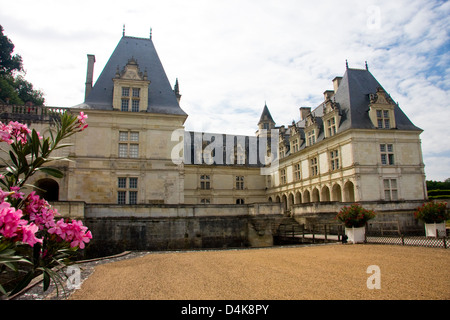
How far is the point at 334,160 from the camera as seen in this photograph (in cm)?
2695

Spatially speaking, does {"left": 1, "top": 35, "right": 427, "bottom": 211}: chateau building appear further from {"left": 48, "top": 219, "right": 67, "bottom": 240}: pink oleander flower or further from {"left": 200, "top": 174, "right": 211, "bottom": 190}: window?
{"left": 48, "top": 219, "right": 67, "bottom": 240}: pink oleander flower

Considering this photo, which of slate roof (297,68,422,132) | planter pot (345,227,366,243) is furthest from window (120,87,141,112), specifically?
slate roof (297,68,422,132)

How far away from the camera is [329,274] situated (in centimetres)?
763

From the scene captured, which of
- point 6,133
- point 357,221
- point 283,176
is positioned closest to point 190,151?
point 283,176

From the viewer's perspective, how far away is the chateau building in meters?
20.2

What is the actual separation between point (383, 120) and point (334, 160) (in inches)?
201

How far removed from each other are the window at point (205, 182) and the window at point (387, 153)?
17.7 meters

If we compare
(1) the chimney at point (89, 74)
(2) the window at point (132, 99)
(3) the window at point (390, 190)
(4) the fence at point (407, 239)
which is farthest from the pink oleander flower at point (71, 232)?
(3) the window at point (390, 190)

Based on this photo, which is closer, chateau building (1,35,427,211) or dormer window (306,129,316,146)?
chateau building (1,35,427,211)

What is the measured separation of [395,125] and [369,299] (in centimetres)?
2395

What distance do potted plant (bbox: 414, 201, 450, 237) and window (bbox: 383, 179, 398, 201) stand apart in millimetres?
7997

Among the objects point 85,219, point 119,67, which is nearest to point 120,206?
point 85,219

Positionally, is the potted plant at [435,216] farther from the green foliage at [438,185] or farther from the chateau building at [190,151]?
the green foliage at [438,185]

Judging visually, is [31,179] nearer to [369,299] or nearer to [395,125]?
[369,299]
